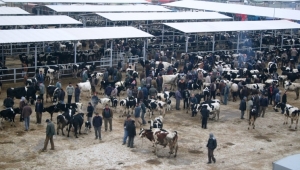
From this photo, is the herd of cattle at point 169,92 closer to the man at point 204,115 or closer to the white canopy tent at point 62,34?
the man at point 204,115

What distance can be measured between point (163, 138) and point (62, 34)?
42.1 ft

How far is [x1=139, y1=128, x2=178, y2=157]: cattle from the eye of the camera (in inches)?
546

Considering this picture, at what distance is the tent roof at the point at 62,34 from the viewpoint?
23.1m

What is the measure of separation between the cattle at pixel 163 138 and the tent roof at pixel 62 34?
11047mm

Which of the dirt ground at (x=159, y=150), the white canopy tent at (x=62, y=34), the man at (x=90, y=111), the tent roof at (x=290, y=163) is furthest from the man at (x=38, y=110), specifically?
the tent roof at (x=290, y=163)

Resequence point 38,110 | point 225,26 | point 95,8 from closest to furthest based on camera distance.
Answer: point 38,110 < point 225,26 < point 95,8

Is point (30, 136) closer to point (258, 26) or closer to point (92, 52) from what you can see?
point (92, 52)

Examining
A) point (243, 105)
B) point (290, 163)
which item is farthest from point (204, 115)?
point (290, 163)

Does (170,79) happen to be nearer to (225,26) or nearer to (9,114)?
(9,114)

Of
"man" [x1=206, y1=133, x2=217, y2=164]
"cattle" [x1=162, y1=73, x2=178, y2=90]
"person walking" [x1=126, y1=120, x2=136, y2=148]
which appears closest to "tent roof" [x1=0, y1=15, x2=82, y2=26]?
"cattle" [x1=162, y1=73, x2=178, y2=90]

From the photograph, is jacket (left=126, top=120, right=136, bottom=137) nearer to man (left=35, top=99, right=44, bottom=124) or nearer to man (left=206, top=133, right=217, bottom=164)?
man (left=206, top=133, right=217, bottom=164)

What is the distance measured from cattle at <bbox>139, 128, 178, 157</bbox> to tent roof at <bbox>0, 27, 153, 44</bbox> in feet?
36.2

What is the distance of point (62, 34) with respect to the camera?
2484 cm

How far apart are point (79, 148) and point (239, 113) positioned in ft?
26.5
